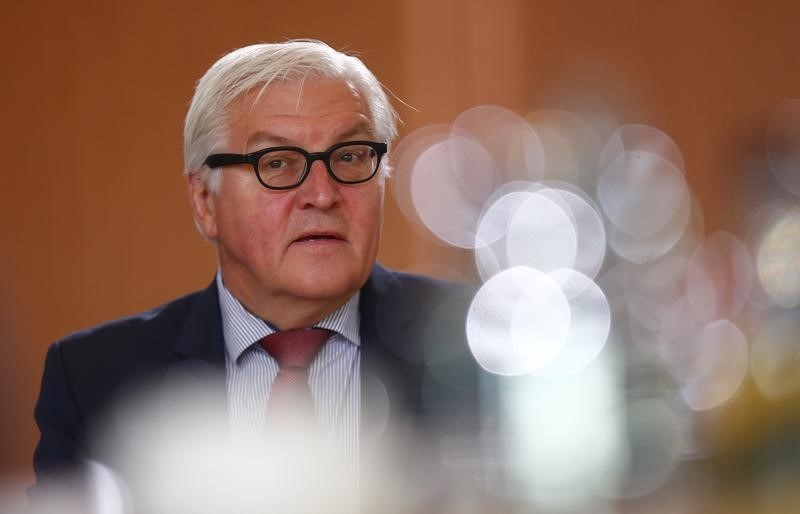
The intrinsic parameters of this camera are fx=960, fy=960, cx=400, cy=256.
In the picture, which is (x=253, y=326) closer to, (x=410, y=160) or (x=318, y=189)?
(x=318, y=189)

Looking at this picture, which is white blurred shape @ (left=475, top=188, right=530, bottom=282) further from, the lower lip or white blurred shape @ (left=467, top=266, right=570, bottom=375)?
the lower lip

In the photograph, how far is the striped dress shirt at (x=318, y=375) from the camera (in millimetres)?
1275

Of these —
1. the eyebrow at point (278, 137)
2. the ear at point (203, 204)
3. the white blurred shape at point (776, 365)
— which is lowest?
the white blurred shape at point (776, 365)

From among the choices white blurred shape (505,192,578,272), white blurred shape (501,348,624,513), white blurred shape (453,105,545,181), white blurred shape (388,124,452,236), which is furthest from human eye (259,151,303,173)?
white blurred shape (505,192,578,272)

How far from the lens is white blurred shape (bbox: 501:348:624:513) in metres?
0.72

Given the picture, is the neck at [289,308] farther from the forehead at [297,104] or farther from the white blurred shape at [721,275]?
the white blurred shape at [721,275]

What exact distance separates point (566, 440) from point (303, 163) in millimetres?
566

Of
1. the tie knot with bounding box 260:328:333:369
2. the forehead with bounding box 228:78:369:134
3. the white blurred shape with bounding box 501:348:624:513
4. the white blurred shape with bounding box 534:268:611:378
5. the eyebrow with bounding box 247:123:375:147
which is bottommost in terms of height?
the white blurred shape with bounding box 534:268:611:378

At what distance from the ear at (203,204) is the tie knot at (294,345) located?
0.63 ft

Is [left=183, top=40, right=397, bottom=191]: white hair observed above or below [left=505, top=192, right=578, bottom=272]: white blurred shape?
above

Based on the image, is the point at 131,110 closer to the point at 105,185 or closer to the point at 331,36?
the point at 105,185

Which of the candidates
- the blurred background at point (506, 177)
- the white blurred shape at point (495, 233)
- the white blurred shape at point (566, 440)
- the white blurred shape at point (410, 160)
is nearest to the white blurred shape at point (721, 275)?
the blurred background at point (506, 177)

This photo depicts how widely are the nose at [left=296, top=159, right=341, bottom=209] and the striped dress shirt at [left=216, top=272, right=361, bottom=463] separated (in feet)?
0.55

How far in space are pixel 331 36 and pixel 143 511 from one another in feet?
3.30
